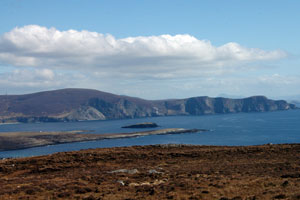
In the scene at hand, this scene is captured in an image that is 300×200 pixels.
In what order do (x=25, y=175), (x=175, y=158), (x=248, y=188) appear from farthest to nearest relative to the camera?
(x=175, y=158), (x=25, y=175), (x=248, y=188)

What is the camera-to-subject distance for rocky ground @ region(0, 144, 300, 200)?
18797 millimetres

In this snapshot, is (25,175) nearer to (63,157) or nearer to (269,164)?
(63,157)

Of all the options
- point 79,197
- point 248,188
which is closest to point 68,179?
point 79,197

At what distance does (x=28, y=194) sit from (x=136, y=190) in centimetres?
683

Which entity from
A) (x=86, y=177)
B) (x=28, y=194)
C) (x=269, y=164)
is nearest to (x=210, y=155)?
(x=269, y=164)

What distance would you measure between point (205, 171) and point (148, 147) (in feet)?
48.0

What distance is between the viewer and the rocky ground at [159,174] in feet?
61.7

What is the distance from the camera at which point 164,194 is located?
18406mm

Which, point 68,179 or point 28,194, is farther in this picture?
point 68,179

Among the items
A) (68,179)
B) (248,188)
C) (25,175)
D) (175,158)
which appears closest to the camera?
(248,188)

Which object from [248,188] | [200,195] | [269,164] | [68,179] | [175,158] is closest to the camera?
[200,195]

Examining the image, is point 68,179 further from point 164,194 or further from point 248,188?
point 248,188

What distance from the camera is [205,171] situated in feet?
84.6

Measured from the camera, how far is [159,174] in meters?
24.8
